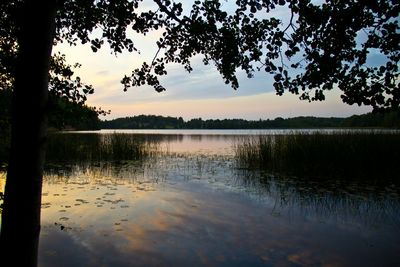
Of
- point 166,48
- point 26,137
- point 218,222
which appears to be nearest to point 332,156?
point 218,222

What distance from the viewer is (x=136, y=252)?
5.45 m

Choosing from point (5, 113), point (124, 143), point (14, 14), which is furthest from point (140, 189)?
point (124, 143)

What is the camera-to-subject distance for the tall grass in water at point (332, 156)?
13.6 meters

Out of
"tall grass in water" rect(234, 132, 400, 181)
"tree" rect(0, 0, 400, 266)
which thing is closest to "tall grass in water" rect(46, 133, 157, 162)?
"tall grass in water" rect(234, 132, 400, 181)

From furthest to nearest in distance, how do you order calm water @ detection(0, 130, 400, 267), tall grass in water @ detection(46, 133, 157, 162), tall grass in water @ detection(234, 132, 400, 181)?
tall grass in water @ detection(46, 133, 157, 162), tall grass in water @ detection(234, 132, 400, 181), calm water @ detection(0, 130, 400, 267)

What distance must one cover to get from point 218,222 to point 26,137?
17.2ft

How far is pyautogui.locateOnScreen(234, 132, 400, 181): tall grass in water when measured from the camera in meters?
13.6

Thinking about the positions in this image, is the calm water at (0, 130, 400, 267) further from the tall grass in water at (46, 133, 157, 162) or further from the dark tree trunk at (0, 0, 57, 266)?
the tall grass in water at (46, 133, 157, 162)

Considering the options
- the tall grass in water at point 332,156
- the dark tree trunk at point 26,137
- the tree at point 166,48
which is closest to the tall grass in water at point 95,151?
the tall grass in water at point 332,156

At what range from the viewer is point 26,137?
267cm

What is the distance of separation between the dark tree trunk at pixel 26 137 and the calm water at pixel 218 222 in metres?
2.42

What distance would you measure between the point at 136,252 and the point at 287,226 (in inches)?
123

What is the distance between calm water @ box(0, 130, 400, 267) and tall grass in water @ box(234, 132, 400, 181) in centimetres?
216

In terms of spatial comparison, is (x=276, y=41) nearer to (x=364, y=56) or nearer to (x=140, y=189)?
(x=364, y=56)
